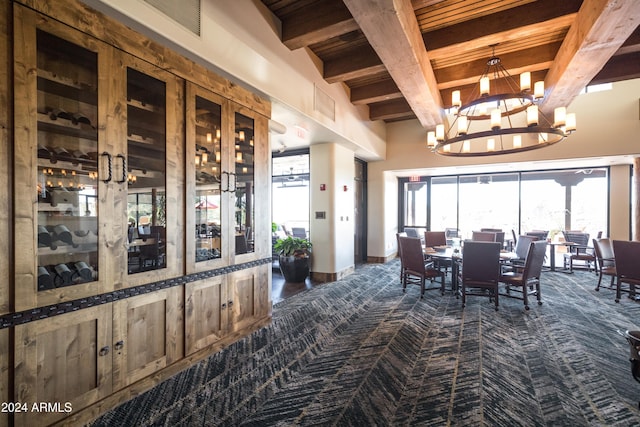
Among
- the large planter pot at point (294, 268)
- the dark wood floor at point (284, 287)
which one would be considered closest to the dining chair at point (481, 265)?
the dark wood floor at point (284, 287)

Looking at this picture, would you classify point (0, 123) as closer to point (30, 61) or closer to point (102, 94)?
point (30, 61)

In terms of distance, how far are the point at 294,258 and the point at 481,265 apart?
10.5 ft

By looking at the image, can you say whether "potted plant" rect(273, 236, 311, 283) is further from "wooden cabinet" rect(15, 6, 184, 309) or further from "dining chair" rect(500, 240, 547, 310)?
"dining chair" rect(500, 240, 547, 310)

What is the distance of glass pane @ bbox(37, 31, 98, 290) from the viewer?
1771 mm

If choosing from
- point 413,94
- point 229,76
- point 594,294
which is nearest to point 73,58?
point 229,76

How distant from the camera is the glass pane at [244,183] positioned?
10.3ft

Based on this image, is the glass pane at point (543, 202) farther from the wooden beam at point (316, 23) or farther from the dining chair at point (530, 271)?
the wooden beam at point (316, 23)

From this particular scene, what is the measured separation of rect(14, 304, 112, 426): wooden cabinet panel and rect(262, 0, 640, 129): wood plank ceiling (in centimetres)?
328

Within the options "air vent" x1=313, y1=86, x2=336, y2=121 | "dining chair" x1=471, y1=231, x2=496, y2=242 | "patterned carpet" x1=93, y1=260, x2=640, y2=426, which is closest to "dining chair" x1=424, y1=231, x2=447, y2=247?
"dining chair" x1=471, y1=231, x2=496, y2=242

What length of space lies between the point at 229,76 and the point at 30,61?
1525 millimetres

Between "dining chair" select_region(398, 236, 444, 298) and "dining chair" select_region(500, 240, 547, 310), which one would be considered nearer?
"dining chair" select_region(500, 240, 547, 310)

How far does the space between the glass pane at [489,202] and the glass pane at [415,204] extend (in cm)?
107

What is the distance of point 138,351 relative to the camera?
7.22ft

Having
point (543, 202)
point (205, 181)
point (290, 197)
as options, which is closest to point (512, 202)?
point (543, 202)
